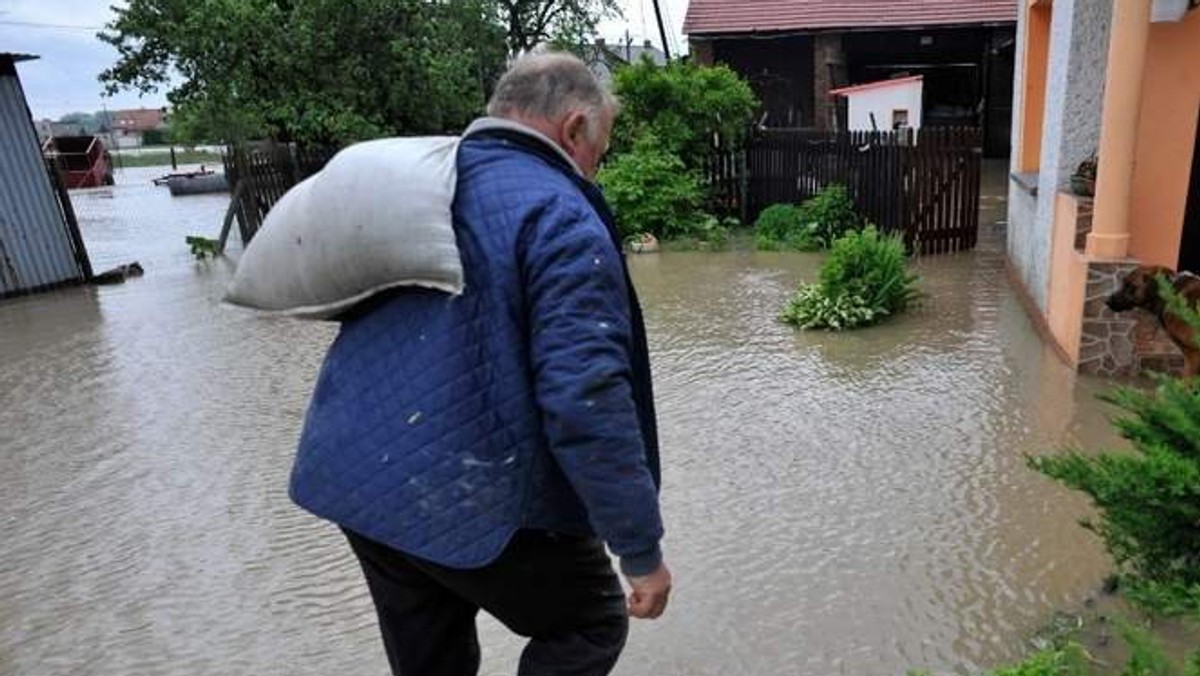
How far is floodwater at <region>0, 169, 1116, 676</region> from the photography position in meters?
2.96

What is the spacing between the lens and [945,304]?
7148mm

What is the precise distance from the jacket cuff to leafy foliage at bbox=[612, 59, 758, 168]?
985 cm

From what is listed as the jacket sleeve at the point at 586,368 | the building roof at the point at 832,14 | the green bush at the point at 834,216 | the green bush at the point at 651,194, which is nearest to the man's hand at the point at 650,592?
the jacket sleeve at the point at 586,368

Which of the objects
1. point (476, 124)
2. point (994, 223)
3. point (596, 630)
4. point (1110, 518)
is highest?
point (476, 124)

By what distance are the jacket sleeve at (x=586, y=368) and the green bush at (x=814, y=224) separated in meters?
8.52

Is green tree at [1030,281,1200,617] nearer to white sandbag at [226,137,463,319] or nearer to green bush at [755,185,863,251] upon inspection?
white sandbag at [226,137,463,319]

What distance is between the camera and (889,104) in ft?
37.4

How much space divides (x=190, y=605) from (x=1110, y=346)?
190 inches

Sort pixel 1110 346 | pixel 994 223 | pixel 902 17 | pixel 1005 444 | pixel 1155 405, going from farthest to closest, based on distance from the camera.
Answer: pixel 902 17
pixel 994 223
pixel 1110 346
pixel 1005 444
pixel 1155 405

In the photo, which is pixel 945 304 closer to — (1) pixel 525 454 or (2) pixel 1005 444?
(2) pixel 1005 444

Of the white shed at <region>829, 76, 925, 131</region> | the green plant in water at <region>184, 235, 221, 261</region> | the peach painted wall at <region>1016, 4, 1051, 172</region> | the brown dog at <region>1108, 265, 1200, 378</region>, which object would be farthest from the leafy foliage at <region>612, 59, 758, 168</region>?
the brown dog at <region>1108, 265, 1200, 378</region>

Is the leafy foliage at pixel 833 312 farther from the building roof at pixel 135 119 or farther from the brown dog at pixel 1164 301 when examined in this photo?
the building roof at pixel 135 119

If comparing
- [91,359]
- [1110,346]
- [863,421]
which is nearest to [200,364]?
[91,359]

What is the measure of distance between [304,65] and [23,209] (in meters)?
5.26
